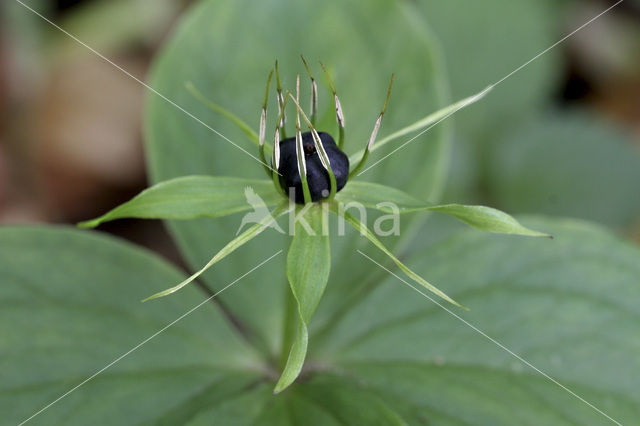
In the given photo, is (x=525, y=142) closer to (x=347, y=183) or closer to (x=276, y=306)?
(x=276, y=306)

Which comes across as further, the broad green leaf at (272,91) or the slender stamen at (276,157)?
the broad green leaf at (272,91)

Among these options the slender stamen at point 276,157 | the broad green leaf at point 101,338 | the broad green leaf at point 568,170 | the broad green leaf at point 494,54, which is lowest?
the broad green leaf at point 568,170

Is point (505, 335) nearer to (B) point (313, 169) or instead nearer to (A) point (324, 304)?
(A) point (324, 304)

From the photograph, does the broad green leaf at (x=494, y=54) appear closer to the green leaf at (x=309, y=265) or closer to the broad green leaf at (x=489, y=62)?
the broad green leaf at (x=489, y=62)

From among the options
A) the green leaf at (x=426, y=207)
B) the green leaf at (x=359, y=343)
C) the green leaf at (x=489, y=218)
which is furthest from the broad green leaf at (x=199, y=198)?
the green leaf at (x=359, y=343)

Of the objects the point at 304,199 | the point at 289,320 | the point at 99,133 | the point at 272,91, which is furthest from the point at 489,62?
the point at 304,199

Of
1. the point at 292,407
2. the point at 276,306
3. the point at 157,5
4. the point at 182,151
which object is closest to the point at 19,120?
the point at 157,5

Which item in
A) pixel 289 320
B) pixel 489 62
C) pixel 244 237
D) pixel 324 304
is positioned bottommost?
pixel 324 304
